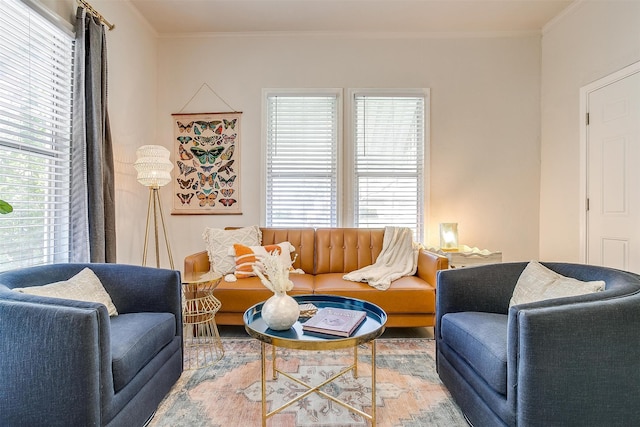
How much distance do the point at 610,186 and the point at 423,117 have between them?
175cm

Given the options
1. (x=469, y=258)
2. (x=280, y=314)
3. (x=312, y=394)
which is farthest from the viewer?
(x=469, y=258)

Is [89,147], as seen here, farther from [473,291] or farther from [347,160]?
[473,291]

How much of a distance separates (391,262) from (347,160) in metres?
1.23

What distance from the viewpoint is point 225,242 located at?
2947 mm

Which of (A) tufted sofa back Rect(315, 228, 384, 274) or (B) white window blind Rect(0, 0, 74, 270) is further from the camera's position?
(A) tufted sofa back Rect(315, 228, 384, 274)

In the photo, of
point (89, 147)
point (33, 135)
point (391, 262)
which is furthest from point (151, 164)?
point (391, 262)

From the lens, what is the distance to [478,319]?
68.4 inches

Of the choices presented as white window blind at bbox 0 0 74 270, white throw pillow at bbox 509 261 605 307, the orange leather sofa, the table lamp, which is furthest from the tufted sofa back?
white window blind at bbox 0 0 74 270

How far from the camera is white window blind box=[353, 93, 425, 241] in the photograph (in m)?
3.55

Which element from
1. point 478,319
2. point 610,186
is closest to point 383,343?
point 478,319

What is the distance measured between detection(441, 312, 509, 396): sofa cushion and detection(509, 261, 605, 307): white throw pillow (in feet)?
0.57

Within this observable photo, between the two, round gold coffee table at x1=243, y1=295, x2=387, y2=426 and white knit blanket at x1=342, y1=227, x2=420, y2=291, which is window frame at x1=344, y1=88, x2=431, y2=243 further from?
round gold coffee table at x1=243, y1=295, x2=387, y2=426

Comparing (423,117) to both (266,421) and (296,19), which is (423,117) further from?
(266,421)

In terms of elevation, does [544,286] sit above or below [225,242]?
below
